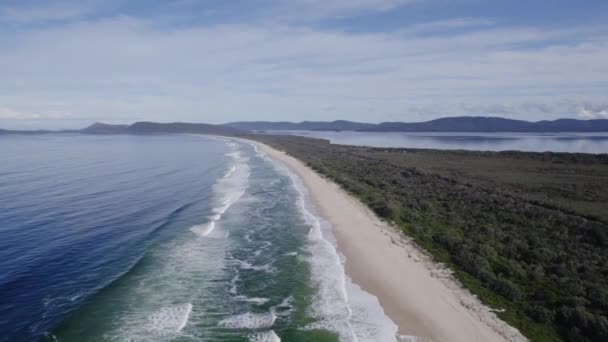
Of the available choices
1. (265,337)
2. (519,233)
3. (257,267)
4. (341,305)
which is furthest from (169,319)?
(519,233)

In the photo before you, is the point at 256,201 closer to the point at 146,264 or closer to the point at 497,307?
the point at 146,264

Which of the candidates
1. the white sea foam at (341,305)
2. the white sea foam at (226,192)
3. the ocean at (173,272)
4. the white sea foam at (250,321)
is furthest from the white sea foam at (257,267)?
the white sea foam at (226,192)

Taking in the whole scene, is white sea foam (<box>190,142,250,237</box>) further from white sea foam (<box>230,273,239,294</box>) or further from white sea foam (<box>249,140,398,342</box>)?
white sea foam (<box>249,140,398,342</box>)

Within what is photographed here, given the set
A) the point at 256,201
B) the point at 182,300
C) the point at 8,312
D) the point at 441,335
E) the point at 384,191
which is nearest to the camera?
the point at 441,335

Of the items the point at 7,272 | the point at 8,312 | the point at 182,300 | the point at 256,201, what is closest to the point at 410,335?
the point at 182,300

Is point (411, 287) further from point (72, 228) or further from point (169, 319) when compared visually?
point (72, 228)

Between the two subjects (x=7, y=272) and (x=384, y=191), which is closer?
(x=7, y=272)

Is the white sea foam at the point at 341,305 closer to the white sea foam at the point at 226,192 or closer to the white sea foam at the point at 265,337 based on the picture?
the white sea foam at the point at 265,337

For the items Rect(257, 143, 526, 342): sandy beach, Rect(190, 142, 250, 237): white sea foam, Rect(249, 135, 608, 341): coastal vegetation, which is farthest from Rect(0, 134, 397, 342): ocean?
Rect(249, 135, 608, 341): coastal vegetation
